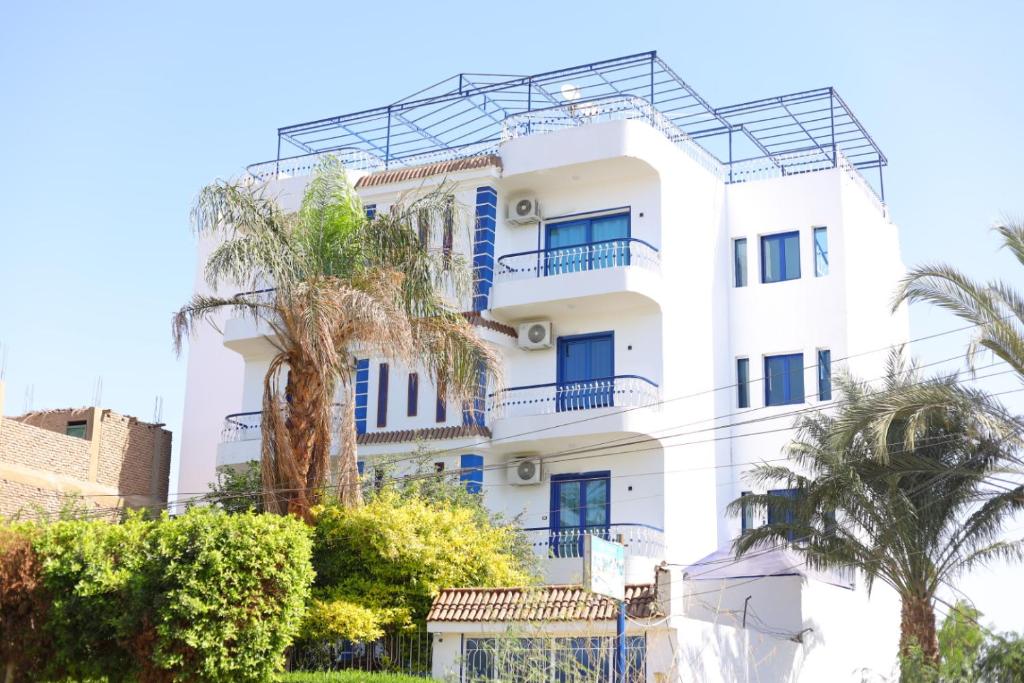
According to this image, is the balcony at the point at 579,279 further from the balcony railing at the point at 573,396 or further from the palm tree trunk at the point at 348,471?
the palm tree trunk at the point at 348,471

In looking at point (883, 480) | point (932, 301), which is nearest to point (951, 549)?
point (883, 480)

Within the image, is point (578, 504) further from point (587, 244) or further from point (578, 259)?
point (587, 244)

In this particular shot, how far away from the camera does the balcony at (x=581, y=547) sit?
24.9m

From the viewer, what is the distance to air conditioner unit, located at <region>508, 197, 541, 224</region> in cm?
2891

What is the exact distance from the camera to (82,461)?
2991cm

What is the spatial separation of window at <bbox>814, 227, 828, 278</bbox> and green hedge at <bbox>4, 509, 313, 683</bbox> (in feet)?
44.4

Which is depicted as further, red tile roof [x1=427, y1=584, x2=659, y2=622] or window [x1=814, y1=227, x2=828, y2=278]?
window [x1=814, y1=227, x2=828, y2=278]

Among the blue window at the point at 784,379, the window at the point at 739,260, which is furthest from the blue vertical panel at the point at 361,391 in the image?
the blue window at the point at 784,379

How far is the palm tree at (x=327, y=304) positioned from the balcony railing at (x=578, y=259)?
4297 mm

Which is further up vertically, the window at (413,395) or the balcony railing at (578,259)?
the balcony railing at (578,259)

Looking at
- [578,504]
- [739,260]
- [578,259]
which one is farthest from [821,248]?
[578,504]

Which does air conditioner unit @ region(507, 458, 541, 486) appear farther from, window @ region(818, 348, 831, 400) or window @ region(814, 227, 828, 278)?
window @ region(814, 227, 828, 278)

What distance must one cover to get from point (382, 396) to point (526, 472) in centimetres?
356

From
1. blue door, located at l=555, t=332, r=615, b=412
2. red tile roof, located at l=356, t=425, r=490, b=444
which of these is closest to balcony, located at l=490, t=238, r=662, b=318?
blue door, located at l=555, t=332, r=615, b=412
